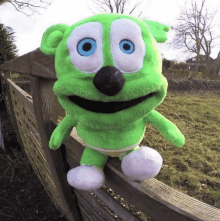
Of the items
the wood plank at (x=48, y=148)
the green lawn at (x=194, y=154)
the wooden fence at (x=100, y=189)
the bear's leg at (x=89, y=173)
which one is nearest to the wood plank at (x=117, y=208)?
the wooden fence at (x=100, y=189)

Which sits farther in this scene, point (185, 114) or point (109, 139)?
point (185, 114)

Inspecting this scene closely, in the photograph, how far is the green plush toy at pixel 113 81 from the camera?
0.70 m

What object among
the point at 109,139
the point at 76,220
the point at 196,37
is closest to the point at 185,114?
the point at 76,220

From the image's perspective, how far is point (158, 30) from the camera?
835 mm

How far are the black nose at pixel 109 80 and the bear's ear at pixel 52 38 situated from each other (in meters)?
0.32

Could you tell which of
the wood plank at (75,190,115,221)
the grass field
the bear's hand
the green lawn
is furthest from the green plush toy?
the green lawn

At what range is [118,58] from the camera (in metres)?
0.70

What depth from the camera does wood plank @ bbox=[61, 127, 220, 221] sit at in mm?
640

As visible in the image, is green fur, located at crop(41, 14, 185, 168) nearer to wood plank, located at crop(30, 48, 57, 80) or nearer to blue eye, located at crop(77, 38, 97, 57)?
blue eye, located at crop(77, 38, 97, 57)

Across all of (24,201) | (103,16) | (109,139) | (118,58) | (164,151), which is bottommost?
(24,201)

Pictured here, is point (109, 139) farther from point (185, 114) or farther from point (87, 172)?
point (185, 114)

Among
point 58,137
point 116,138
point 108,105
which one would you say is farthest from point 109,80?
point 58,137

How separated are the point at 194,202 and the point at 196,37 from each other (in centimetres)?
1987

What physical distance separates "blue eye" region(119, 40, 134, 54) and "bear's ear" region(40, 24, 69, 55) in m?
0.29
